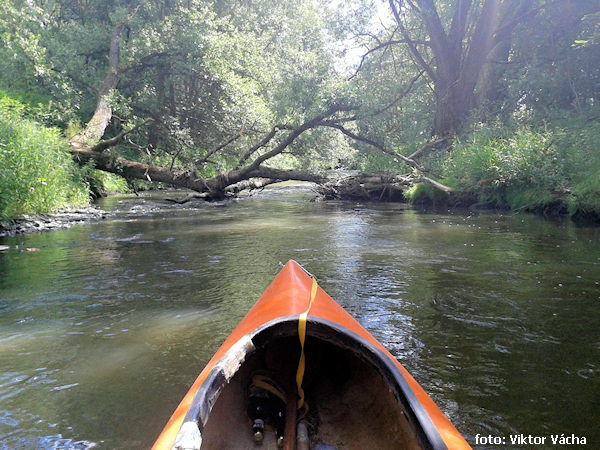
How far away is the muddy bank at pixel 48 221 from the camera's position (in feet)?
29.9

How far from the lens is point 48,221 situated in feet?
33.1

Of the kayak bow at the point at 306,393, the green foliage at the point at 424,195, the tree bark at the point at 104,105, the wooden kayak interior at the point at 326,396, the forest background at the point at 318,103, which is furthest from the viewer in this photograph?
the tree bark at the point at 104,105

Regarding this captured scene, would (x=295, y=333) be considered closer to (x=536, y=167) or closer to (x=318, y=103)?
(x=536, y=167)

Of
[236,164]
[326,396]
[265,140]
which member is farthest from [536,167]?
[326,396]

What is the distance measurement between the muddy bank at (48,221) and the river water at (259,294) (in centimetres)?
53

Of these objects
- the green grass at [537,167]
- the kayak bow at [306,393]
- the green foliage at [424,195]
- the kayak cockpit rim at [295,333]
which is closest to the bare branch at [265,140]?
the green foliage at [424,195]

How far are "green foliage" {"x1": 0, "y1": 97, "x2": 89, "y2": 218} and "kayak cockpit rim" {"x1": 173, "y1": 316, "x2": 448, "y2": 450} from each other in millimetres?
8158

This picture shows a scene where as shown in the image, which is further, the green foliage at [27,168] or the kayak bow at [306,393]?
the green foliage at [27,168]

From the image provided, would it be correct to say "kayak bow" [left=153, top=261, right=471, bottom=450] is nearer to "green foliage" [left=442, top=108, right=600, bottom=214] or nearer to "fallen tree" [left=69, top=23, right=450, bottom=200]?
"green foliage" [left=442, top=108, right=600, bottom=214]

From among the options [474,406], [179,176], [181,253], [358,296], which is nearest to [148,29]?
[179,176]

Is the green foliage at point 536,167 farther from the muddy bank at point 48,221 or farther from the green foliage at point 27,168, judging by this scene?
the green foliage at point 27,168

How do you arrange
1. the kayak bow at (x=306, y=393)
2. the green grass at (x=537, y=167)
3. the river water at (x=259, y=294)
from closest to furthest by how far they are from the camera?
the kayak bow at (x=306, y=393) → the river water at (x=259, y=294) → the green grass at (x=537, y=167)

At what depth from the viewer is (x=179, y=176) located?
1389 cm

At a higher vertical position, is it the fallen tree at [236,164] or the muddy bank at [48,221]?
the fallen tree at [236,164]
